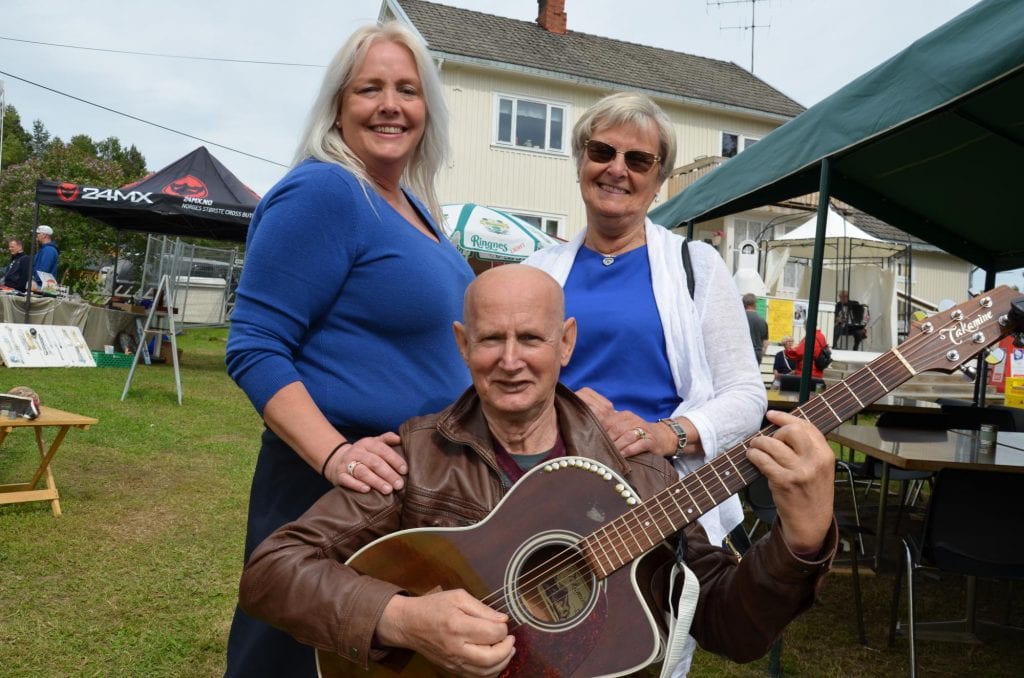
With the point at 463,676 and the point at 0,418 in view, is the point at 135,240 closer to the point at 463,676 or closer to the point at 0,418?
the point at 0,418

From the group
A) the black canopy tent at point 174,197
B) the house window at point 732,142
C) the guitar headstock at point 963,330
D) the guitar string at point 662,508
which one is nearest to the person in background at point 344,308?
the guitar string at point 662,508

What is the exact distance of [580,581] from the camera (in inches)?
59.4

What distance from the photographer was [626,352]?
77.3 inches

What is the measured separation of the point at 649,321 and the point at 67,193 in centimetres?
1320

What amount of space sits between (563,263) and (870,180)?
15.2 ft

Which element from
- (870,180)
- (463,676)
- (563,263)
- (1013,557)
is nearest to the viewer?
(463,676)

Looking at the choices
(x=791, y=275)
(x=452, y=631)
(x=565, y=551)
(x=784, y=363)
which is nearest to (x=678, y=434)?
(x=565, y=551)

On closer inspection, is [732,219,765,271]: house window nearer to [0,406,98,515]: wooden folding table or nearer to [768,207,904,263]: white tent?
[768,207,904,263]: white tent

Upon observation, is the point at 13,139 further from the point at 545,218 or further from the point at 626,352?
the point at 626,352

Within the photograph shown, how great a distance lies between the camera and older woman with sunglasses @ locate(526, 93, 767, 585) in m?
1.87

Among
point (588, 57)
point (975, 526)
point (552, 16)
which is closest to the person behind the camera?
point (975, 526)

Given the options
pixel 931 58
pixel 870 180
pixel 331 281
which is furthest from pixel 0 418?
pixel 870 180

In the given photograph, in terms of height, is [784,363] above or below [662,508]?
below

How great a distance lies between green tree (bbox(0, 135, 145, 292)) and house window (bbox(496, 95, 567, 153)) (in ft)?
48.5
